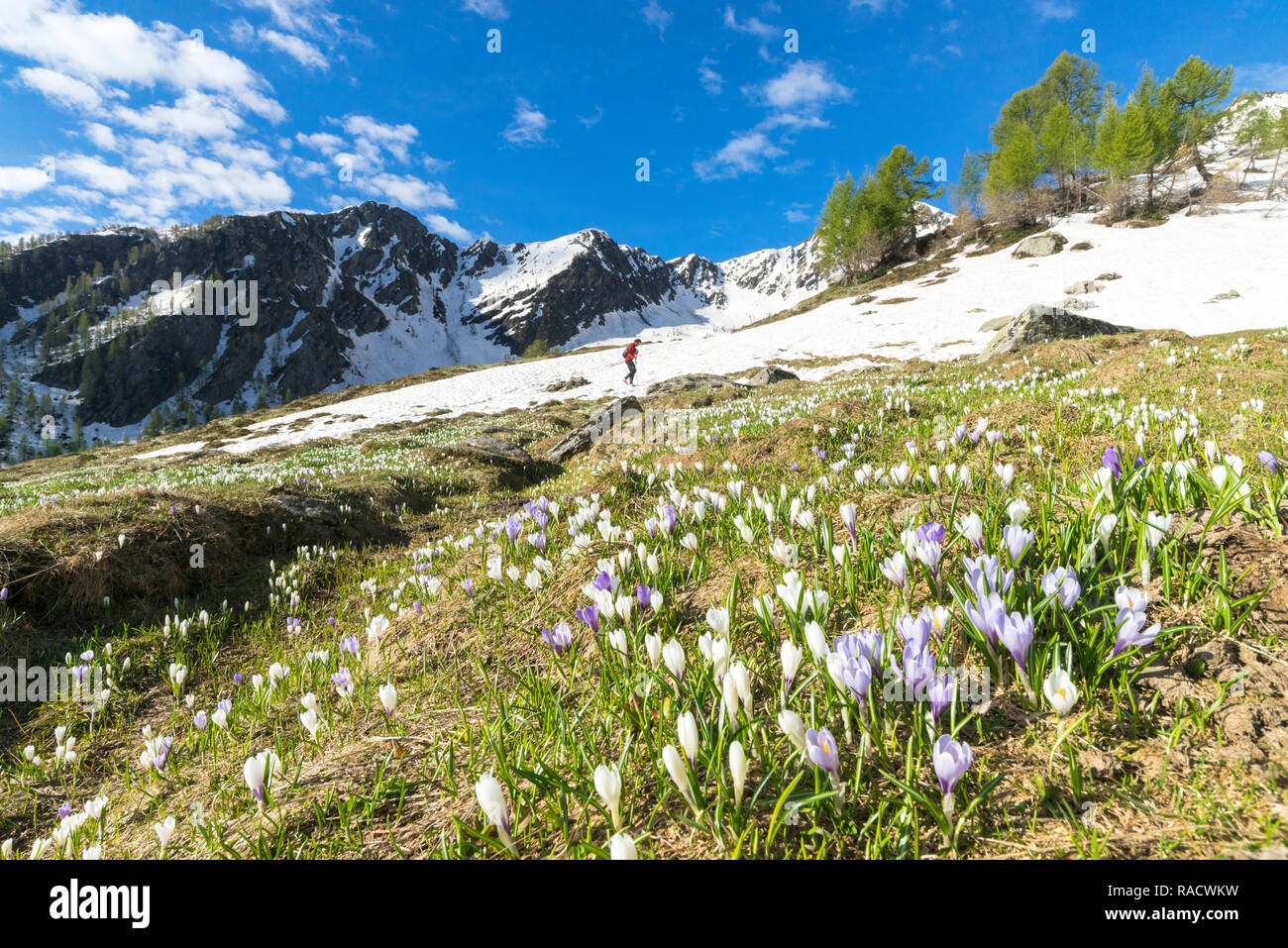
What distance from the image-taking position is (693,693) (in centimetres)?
186

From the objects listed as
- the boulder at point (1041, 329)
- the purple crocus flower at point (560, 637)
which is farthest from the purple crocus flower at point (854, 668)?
the boulder at point (1041, 329)

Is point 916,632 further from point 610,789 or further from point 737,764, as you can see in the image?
point 610,789

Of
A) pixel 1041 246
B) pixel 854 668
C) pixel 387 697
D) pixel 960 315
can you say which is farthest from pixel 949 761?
pixel 1041 246

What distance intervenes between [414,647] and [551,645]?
55.1 inches

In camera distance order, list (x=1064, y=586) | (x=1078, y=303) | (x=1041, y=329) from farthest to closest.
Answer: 1. (x=1078, y=303)
2. (x=1041, y=329)
3. (x=1064, y=586)

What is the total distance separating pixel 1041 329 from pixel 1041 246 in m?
43.4

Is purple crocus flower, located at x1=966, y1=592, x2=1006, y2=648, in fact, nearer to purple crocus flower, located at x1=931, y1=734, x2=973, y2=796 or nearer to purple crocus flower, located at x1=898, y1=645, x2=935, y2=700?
purple crocus flower, located at x1=898, y1=645, x2=935, y2=700

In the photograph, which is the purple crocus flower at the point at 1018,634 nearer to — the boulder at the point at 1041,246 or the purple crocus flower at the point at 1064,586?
the purple crocus flower at the point at 1064,586

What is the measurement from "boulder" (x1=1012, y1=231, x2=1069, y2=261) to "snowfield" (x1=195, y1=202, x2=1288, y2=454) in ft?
3.22

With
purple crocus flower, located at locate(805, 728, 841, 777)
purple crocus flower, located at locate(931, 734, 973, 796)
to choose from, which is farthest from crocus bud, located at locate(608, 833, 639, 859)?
purple crocus flower, located at locate(931, 734, 973, 796)

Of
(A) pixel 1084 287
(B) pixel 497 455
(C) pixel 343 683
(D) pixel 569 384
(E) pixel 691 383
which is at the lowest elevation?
(C) pixel 343 683

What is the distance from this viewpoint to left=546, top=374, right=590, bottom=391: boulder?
3533cm
